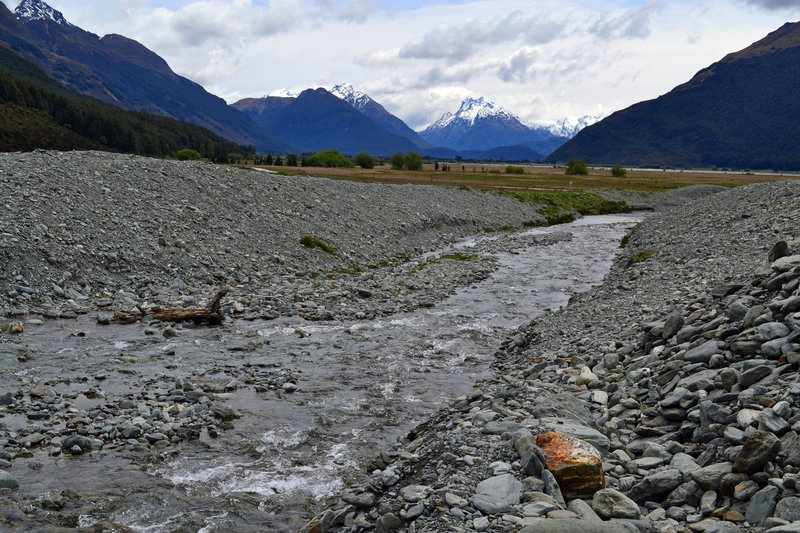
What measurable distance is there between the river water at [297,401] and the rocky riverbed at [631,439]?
135 centimetres

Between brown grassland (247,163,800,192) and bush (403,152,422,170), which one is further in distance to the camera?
bush (403,152,422,170)

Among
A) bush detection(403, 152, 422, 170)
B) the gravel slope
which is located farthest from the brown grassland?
the gravel slope

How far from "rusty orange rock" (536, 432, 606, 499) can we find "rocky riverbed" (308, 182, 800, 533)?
0.8 inches

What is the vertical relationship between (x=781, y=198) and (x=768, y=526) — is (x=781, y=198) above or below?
above

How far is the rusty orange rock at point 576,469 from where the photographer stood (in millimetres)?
8188

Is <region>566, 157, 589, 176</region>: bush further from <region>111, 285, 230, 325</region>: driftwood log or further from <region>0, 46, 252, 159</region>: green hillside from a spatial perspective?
<region>111, 285, 230, 325</region>: driftwood log

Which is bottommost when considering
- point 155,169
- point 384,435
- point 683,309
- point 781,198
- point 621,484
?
point 384,435

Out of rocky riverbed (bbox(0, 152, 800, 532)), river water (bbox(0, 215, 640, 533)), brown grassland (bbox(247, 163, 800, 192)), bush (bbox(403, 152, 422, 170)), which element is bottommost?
river water (bbox(0, 215, 640, 533))

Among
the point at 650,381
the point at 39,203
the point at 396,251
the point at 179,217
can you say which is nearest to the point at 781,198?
the point at 396,251

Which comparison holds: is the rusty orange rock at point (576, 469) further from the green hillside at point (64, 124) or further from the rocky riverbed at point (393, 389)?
the green hillside at point (64, 124)

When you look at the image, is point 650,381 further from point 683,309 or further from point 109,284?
point 109,284

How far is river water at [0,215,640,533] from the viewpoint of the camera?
10.2 m

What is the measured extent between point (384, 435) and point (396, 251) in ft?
93.5

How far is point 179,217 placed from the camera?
108 feet
